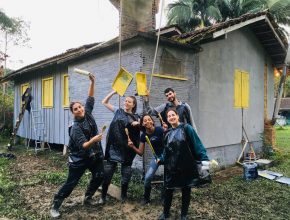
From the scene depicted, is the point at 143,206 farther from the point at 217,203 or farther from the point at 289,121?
the point at 289,121

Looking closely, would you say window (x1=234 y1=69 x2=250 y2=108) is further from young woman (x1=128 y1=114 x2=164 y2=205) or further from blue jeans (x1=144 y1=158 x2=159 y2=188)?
blue jeans (x1=144 y1=158 x2=159 y2=188)

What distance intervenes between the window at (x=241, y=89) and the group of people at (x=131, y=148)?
187 inches

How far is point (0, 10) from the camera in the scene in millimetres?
19906

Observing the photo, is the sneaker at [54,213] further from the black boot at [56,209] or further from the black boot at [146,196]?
the black boot at [146,196]

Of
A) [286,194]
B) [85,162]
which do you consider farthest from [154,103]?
[286,194]

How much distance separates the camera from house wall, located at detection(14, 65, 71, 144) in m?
10.8

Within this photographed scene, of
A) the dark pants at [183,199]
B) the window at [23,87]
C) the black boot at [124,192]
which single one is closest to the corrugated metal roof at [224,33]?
the window at [23,87]

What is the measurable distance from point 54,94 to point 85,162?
7335mm

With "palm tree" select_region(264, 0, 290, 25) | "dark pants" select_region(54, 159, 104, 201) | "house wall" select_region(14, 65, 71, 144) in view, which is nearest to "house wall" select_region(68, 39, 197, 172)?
"dark pants" select_region(54, 159, 104, 201)

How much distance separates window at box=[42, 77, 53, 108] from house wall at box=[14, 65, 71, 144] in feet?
0.55

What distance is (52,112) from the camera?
455 inches

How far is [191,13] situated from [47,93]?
15362mm

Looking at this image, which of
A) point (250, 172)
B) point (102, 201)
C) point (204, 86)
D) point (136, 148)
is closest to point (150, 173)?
point (136, 148)

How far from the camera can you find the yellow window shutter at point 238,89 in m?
9.65
